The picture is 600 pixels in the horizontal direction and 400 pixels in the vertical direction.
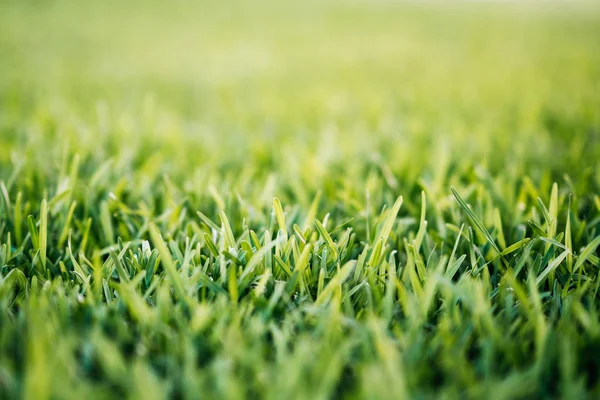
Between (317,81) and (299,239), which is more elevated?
(317,81)

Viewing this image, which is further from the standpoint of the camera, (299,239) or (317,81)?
(317,81)

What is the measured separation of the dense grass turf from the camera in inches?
26.8

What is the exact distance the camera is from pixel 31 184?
1323 mm

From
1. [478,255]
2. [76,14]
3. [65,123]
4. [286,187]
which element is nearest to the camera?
[478,255]

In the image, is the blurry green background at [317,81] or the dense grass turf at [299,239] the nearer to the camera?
the dense grass turf at [299,239]

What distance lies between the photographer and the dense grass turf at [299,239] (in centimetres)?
68

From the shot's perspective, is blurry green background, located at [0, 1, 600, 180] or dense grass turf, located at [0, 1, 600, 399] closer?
dense grass turf, located at [0, 1, 600, 399]

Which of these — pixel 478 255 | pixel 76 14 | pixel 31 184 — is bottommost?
pixel 478 255

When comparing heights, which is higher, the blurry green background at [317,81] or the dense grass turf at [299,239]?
the blurry green background at [317,81]

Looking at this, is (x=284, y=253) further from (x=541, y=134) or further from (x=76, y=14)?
(x=76, y=14)

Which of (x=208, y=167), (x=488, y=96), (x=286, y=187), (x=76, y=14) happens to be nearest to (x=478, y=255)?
(x=286, y=187)

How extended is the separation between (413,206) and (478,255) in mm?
319

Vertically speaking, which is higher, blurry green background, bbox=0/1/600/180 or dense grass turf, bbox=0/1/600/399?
blurry green background, bbox=0/1/600/180

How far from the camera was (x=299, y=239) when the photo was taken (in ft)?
3.45
